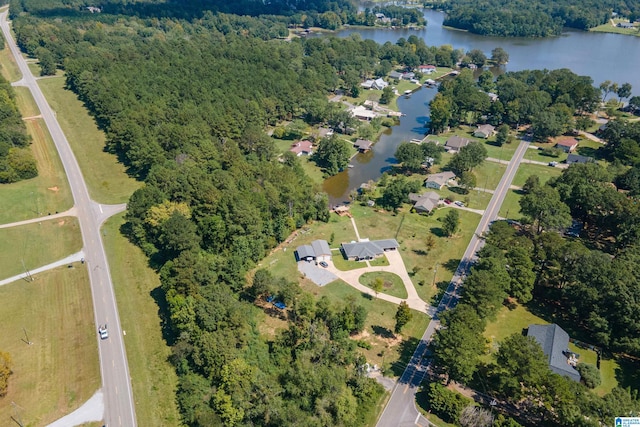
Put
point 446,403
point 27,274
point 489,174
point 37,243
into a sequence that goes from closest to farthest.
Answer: point 446,403, point 27,274, point 37,243, point 489,174

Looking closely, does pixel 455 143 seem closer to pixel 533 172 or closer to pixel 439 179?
pixel 533 172

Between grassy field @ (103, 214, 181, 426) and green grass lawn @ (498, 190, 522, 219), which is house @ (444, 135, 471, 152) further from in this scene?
grassy field @ (103, 214, 181, 426)

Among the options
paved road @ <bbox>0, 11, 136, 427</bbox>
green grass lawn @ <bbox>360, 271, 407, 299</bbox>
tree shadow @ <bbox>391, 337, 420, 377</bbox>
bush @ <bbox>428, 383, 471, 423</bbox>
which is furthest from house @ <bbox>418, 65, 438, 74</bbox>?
bush @ <bbox>428, 383, 471, 423</bbox>

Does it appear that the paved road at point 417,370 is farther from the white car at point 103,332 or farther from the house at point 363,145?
the house at point 363,145

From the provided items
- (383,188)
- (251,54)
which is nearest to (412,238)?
(383,188)

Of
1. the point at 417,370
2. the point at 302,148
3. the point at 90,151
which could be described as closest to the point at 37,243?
the point at 90,151

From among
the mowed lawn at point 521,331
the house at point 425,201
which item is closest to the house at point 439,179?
the house at point 425,201
